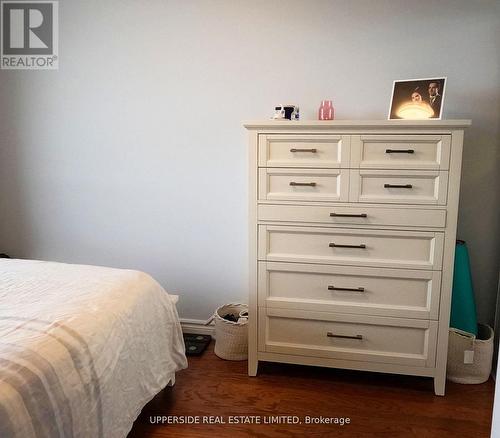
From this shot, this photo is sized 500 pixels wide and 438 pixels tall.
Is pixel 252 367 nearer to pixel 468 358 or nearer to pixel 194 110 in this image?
pixel 468 358

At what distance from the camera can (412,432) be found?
1.77 m

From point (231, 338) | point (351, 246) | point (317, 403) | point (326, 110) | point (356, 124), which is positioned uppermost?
point (326, 110)

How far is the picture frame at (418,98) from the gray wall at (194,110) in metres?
0.19

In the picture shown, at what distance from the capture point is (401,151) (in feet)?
6.20

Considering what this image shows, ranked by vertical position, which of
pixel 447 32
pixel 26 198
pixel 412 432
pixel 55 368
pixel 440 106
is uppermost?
pixel 447 32

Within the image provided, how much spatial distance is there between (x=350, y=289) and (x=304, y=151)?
2.35 feet

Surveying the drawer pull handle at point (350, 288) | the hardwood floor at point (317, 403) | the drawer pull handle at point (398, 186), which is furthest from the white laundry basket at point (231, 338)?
the drawer pull handle at point (398, 186)

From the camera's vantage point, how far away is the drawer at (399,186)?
1.89 metres

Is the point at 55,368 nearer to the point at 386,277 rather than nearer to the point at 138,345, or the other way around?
the point at 138,345

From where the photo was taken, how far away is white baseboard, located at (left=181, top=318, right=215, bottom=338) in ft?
8.74

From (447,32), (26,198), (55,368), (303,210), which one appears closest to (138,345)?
(55,368)

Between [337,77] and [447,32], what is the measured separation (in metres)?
0.60

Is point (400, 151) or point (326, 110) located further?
point (326, 110)

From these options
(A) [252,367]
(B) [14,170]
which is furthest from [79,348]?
(B) [14,170]
